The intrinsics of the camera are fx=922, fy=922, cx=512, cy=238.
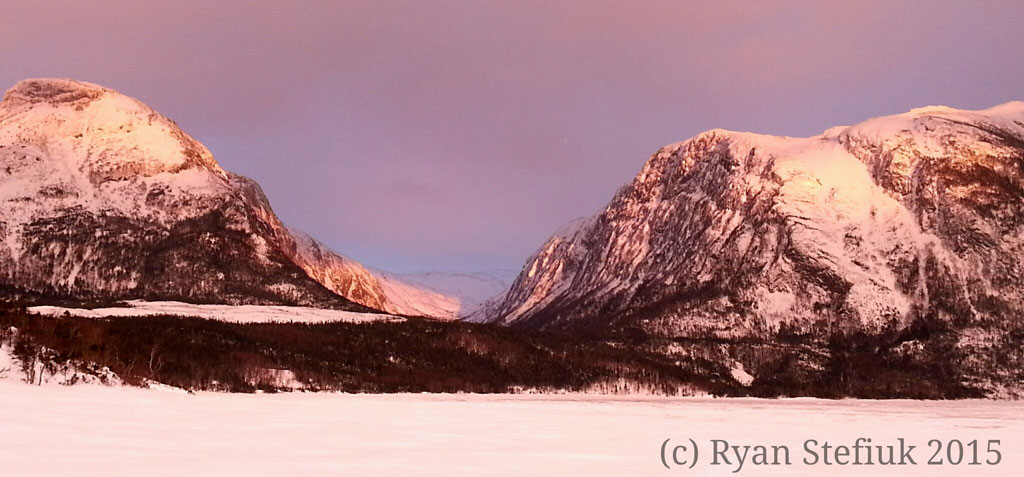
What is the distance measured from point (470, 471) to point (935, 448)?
2406 centimetres

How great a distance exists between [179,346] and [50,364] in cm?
14313

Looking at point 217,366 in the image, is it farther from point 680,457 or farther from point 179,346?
point 680,457

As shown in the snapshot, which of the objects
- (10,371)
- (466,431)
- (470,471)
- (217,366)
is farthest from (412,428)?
(217,366)

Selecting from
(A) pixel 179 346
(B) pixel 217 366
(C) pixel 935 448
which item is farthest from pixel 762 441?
(A) pixel 179 346

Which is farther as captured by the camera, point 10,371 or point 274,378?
point 274,378

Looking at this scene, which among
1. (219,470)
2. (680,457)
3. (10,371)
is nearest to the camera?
(219,470)

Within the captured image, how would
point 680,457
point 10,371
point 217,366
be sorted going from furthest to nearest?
point 217,366, point 10,371, point 680,457

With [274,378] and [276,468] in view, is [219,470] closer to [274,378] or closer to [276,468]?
[276,468]

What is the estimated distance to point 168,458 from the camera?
2259cm

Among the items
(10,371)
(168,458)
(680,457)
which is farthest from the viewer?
(10,371)

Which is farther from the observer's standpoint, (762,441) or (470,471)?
(762,441)

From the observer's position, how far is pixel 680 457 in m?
29.8

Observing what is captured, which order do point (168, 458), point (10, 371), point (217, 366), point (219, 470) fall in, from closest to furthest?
point (219, 470)
point (168, 458)
point (10, 371)
point (217, 366)

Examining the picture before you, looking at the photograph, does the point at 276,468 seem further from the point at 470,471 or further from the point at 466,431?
the point at 466,431
